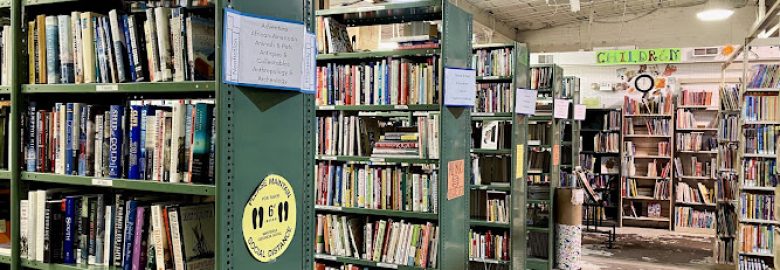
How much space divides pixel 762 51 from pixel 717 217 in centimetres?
346

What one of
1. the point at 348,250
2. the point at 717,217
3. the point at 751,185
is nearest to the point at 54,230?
the point at 348,250

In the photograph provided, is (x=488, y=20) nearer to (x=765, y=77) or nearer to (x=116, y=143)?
(x=765, y=77)

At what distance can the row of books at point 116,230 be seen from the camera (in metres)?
2.12

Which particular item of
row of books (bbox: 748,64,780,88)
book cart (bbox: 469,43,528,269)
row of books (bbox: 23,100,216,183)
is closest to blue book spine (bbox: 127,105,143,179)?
row of books (bbox: 23,100,216,183)

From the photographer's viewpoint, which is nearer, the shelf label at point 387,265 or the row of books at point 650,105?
the shelf label at point 387,265

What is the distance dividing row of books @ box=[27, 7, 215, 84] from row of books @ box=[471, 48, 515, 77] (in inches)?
147

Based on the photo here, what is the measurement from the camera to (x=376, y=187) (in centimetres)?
403

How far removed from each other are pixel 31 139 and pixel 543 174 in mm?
5261

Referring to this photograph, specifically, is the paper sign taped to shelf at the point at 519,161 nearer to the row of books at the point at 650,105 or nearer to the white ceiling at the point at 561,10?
the white ceiling at the point at 561,10

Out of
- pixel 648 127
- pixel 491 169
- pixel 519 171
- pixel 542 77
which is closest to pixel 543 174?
pixel 542 77

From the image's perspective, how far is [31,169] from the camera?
8.40ft

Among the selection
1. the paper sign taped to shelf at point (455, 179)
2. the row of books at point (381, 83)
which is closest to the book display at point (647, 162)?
the paper sign taped to shelf at point (455, 179)

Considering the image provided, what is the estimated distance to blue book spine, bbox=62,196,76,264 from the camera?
2.44 metres

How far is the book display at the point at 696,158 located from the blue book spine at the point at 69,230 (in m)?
9.55
